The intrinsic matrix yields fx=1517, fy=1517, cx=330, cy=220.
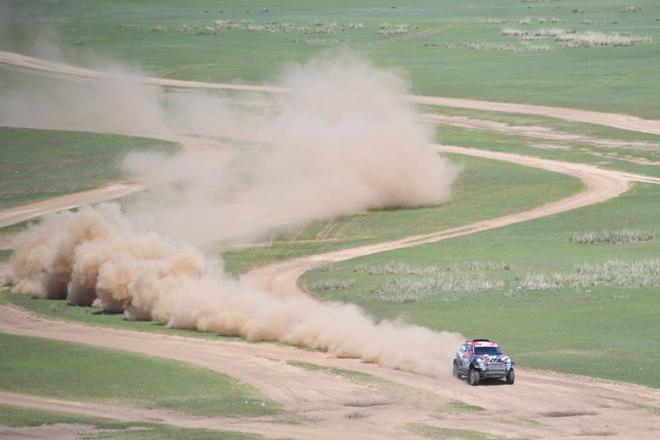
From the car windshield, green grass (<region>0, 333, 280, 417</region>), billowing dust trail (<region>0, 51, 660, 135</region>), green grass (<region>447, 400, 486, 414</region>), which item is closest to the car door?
the car windshield

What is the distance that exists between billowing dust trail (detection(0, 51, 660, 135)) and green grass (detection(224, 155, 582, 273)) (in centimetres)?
1602

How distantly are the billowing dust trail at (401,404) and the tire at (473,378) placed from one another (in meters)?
0.25

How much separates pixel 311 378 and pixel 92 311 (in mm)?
15683

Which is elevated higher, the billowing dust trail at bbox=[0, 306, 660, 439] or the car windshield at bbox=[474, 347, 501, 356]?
the car windshield at bbox=[474, 347, 501, 356]

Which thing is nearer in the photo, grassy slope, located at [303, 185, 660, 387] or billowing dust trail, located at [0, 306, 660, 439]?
billowing dust trail, located at [0, 306, 660, 439]

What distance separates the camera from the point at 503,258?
5950 centimetres

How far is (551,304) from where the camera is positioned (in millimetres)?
49656

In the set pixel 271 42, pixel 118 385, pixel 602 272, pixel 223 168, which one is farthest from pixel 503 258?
pixel 271 42

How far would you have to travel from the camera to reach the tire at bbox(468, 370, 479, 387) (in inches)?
1538

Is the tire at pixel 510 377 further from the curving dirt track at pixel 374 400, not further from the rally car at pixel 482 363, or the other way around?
the curving dirt track at pixel 374 400

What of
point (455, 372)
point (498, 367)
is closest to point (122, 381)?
point (455, 372)

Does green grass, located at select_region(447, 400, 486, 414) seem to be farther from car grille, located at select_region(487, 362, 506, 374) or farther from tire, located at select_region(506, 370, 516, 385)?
tire, located at select_region(506, 370, 516, 385)

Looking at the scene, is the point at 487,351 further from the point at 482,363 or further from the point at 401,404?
the point at 401,404

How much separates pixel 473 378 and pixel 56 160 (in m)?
57.5
